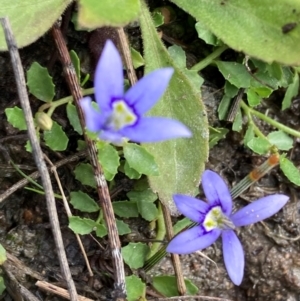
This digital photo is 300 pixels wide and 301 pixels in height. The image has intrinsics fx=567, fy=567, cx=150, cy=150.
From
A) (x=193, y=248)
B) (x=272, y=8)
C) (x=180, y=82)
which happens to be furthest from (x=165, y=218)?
(x=272, y=8)

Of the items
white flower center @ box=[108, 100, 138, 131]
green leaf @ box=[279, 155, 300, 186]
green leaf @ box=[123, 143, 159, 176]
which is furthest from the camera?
green leaf @ box=[279, 155, 300, 186]

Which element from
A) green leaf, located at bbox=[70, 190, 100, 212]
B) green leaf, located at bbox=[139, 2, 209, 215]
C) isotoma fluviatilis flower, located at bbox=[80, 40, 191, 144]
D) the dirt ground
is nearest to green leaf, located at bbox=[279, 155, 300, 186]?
the dirt ground

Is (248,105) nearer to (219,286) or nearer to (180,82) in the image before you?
(180,82)

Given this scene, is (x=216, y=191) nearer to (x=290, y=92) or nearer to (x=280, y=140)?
(x=280, y=140)

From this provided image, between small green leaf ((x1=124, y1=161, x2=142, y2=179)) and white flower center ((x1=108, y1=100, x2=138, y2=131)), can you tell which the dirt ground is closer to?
small green leaf ((x1=124, y1=161, x2=142, y2=179))

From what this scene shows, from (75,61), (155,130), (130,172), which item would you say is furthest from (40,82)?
(155,130)

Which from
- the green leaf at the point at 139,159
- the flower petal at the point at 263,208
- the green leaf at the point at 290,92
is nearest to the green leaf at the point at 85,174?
the green leaf at the point at 139,159

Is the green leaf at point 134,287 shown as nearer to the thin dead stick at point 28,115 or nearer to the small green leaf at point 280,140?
the thin dead stick at point 28,115
